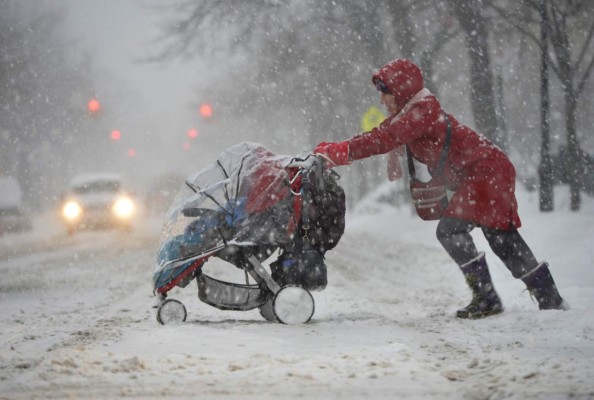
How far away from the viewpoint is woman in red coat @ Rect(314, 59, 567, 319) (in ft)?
16.1

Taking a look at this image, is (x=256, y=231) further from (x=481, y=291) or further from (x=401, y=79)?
(x=481, y=291)

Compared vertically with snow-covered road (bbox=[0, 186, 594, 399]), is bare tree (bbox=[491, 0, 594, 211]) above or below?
above

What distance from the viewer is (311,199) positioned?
500 cm

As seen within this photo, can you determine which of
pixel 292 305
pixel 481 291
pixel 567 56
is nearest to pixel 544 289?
pixel 481 291

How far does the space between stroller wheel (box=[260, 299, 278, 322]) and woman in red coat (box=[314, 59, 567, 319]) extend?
3.67ft

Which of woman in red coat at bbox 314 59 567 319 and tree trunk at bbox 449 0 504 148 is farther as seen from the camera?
Result: tree trunk at bbox 449 0 504 148

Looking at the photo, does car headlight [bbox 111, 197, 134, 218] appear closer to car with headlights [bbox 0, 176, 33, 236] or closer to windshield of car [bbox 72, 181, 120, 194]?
windshield of car [bbox 72, 181, 120, 194]

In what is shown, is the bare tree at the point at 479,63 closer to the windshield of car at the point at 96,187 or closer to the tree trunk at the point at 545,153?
the tree trunk at the point at 545,153

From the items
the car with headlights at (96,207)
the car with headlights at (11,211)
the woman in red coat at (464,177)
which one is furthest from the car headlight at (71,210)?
the woman in red coat at (464,177)

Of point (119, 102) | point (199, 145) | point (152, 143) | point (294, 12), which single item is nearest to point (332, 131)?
point (294, 12)

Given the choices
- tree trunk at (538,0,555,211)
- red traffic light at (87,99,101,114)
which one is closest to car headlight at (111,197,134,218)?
red traffic light at (87,99,101,114)

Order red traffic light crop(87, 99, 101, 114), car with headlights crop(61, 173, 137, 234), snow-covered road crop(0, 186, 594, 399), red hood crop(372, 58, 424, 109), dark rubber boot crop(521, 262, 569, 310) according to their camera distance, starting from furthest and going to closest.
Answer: red traffic light crop(87, 99, 101, 114) < car with headlights crop(61, 173, 137, 234) < red hood crop(372, 58, 424, 109) < dark rubber boot crop(521, 262, 569, 310) < snow-covered road crop(0, 186, 594, 399)

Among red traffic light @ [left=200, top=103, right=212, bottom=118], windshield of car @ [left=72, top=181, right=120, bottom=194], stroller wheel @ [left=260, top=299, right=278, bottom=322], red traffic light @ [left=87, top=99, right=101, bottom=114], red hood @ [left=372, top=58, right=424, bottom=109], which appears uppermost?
red traffic light @ [left=87, top=99, right=101, bottom=114]

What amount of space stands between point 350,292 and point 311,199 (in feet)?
8.14
